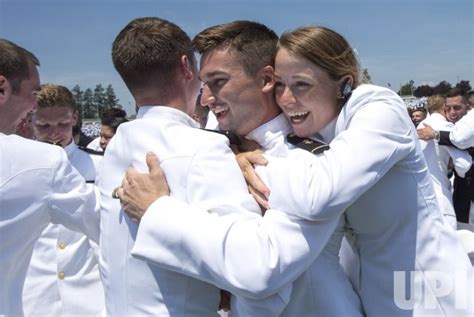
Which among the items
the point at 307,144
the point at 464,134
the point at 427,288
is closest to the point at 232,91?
the point at 307,144

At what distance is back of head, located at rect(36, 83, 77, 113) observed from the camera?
4.14 metres

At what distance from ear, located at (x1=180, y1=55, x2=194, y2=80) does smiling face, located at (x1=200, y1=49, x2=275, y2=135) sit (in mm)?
134

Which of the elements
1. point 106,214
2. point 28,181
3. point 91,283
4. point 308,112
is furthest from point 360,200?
point 91,283

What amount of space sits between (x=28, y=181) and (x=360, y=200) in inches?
52.7

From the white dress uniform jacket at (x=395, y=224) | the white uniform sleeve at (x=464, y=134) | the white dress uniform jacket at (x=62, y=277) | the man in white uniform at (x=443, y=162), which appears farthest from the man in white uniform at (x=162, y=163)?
the white uniform sleeve at (x=464, y=134)

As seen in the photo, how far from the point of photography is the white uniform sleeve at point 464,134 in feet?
21.4

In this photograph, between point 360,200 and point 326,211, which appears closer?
point 326,211

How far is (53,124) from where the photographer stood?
13.7 feet

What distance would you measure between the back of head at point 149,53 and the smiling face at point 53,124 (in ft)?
7.39

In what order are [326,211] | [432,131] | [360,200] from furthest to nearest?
[432,131]
[360,200]
[326,211]

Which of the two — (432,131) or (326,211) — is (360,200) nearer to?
(326,211)

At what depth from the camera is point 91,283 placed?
3.72m

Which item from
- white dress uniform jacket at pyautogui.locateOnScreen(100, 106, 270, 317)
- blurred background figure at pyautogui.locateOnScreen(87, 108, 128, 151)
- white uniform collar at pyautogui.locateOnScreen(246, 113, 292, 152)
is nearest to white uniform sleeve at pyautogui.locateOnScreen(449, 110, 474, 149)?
blurred background figure at pyautogui.locateOnScreen(87, 108, 128, 151)

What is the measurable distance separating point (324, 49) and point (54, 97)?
2789 millimetres
